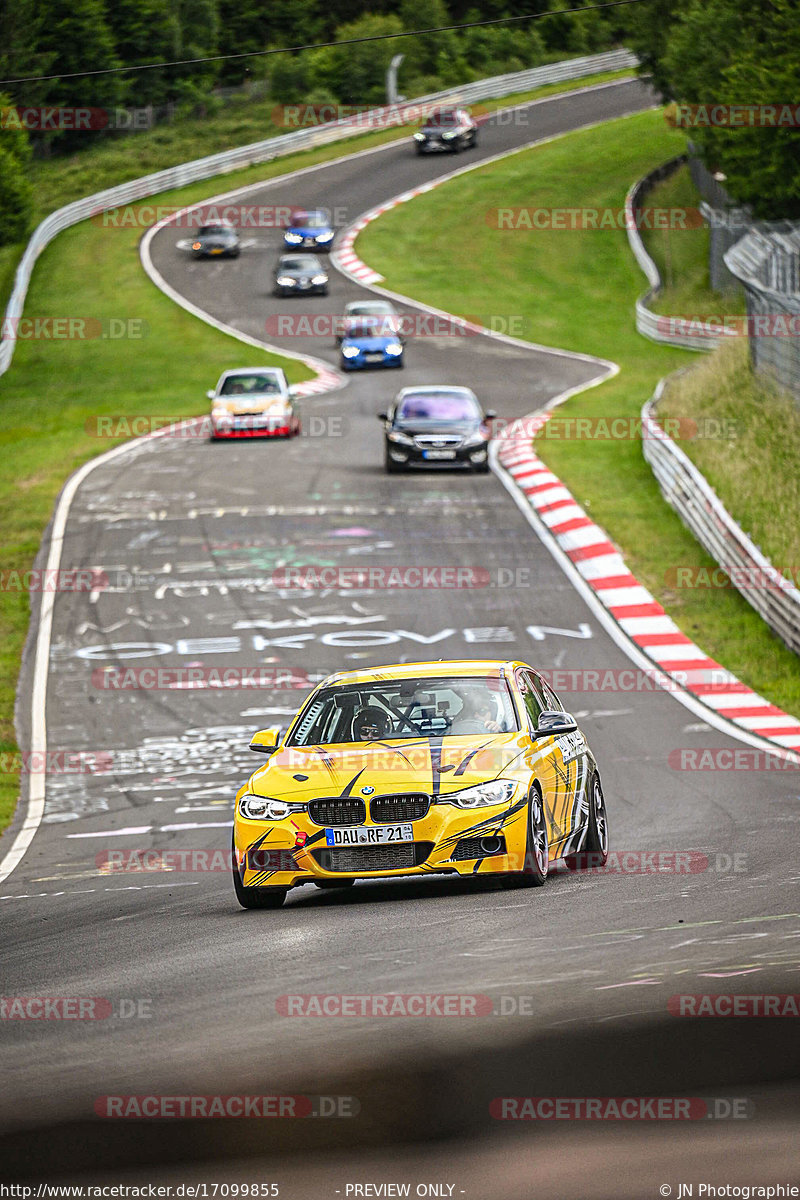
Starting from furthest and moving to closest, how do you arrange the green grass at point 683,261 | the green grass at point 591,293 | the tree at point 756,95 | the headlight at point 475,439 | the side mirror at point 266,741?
the green grass at point 683,261
the tree at point 756,95
the headlight at point 475,439
the green grass at point 591,293
the side mirror at point 266,741

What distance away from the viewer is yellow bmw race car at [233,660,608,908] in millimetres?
9297

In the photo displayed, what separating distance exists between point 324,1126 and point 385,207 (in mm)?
62761

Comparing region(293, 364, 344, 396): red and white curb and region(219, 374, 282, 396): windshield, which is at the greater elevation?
region(219, 374, 282, 396): windshield

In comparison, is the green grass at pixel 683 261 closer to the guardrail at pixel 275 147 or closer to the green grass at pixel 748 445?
the green grass at pixel 748 445

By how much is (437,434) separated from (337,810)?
71.6ft

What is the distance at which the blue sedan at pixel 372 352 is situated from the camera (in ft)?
141

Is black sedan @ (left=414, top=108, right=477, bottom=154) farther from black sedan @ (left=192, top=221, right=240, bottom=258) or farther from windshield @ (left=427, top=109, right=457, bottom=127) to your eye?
black sedan @ (left=192, top=221, right=240, bottom=258)

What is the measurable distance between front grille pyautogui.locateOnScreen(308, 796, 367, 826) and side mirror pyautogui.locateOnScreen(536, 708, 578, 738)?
1190mm

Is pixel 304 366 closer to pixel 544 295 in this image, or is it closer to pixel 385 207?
pixel 544 295

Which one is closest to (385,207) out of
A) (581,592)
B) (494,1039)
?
(581,592)

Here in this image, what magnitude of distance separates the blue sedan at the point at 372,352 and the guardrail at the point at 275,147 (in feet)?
49.5
